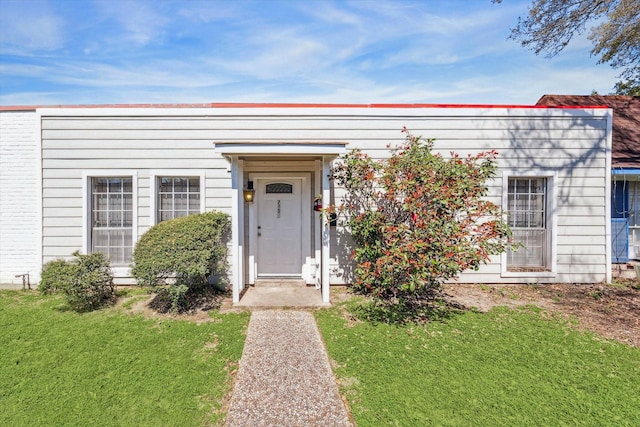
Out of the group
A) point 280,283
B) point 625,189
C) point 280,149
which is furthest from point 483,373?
point 625,189

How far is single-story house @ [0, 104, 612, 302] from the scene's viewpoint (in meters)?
5.99

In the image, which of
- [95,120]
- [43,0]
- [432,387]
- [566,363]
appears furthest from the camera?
[43,0]

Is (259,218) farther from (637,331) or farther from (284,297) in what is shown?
(637,331)

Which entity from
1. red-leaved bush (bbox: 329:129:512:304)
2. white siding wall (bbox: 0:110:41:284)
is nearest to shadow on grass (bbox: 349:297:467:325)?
red-leaved bush (bbox: 329:129:512:304)

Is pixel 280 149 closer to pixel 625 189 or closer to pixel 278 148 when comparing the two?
pixel 278 148

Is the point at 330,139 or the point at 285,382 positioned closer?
the point at 285,382

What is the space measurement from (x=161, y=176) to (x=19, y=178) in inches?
106

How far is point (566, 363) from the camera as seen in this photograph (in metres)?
3.41

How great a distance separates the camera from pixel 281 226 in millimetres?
6391

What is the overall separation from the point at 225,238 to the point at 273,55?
6.54m

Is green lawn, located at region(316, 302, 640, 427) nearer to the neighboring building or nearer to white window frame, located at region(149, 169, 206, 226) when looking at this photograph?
white window frame, located at region(149, 169, 206, 226)

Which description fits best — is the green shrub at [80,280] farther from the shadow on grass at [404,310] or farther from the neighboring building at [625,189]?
the neighboring building at [625,189]

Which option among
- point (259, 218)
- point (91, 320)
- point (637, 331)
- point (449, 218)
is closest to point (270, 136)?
point (259, 218)

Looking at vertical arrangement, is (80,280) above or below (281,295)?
above
